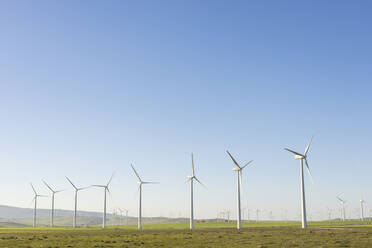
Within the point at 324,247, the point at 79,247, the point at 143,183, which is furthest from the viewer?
the point at 143,183

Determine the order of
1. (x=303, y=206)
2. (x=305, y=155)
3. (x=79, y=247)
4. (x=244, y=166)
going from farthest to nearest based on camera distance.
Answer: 1. (x=244, y=166)
2. (x=305, y=155)
3. (x=303, y=206)
4. (x=79, y=247)

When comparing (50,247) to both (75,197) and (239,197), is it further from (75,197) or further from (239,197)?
(75,197)

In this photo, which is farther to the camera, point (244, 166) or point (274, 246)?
point (244, 166)

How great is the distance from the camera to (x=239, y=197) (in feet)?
411

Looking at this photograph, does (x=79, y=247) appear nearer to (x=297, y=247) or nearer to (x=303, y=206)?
(x=297, y=247)

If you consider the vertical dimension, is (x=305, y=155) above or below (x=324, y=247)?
above

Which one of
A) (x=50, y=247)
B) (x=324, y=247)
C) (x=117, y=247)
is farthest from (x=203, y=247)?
(x=50, y=247)

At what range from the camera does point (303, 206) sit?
359 ft

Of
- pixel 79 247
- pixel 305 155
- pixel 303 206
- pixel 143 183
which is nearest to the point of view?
pixel 79 247

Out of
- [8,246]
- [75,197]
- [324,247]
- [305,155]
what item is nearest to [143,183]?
[75,197]

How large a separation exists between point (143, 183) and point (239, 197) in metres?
56.4

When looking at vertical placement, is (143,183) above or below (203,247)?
above

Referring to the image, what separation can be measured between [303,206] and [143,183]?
7811cm

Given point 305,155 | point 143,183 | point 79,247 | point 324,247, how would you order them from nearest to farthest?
point 324,247 < point 79,247 < point 305,155 < point 143,183
